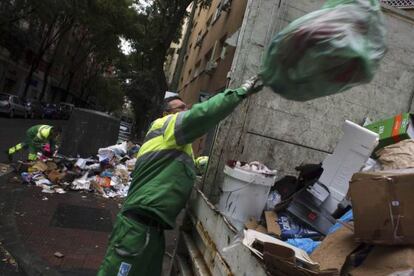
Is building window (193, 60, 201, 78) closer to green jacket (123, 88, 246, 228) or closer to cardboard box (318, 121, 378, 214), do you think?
green jacket (123, 88, 246, 228)

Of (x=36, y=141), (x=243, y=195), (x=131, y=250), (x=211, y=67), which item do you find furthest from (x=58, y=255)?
(x=211, y=67)

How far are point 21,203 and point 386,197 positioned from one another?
21.5 feet

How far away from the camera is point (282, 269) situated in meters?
1.73

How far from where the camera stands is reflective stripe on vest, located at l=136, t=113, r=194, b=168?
3.15m

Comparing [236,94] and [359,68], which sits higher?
[359,68]

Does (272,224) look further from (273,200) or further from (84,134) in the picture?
(84,134)

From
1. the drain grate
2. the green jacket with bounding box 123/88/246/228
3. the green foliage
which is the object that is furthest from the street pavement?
the green foliage

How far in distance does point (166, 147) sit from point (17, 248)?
10.1 feet

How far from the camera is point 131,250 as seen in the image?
3.05 meters

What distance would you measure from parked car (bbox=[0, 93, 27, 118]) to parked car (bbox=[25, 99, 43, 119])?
1.61m

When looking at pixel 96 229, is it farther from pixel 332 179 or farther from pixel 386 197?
pixel 386 197

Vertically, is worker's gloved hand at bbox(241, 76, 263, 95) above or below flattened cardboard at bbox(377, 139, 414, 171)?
above

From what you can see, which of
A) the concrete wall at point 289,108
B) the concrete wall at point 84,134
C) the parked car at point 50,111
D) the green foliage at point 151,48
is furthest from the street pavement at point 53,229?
the parked car at point 50,111

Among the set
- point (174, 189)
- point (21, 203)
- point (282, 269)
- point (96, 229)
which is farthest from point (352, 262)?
point (21, 203)
